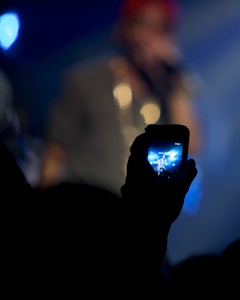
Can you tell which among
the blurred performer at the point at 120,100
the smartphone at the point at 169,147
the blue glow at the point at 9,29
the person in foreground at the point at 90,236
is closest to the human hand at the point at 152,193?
the person in foreground at the point at 90,236

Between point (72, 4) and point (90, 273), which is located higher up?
point (72, 4)

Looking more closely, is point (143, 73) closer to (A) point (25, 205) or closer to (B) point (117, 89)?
(B) point (117, 89)

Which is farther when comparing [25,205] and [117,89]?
[117,89]

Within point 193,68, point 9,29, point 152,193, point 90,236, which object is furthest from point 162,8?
point 90,236

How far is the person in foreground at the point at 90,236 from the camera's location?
0.43 meters

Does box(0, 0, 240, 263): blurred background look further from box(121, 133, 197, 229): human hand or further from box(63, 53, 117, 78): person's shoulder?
box(121, 133, 197, 229): human hand

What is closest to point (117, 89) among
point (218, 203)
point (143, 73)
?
point (143, 73)

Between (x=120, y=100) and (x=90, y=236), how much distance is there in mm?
1123

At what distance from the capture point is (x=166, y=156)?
760mm

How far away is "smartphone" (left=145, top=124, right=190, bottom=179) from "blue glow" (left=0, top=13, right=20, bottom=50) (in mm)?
1100

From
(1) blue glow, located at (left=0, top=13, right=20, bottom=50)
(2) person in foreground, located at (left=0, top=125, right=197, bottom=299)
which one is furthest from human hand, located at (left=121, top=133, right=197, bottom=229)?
(1) blue glow, located at (left=0, top=13, right=20, bottom=50)

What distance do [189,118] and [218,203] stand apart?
0.37 meters

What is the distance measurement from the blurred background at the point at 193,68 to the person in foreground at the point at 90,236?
0.95 m

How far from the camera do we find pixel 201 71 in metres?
1.54
